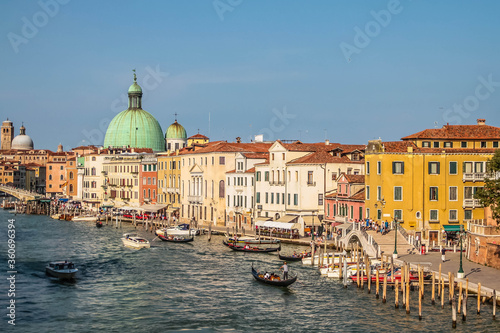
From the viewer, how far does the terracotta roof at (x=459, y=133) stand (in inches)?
2164

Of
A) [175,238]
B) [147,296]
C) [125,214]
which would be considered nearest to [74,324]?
[147,296]

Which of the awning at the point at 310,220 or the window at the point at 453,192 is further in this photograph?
the awning at the point at 310,220

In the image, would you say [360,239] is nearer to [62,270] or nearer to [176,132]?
[62,270]

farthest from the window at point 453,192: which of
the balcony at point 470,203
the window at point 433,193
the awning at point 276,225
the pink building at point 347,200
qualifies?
the awning at point 276,225

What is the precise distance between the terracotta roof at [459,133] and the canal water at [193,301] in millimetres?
12018

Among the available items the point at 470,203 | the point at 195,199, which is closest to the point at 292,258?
the point at 470,203

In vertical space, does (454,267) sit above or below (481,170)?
below

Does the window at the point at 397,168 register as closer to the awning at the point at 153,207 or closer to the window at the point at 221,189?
the window at the point at 221,189

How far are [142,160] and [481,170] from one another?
52145 mm

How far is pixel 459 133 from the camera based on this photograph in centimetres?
5528

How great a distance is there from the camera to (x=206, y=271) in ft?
155

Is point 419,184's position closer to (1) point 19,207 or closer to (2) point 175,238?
(2) point 175,238

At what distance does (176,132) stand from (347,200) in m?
62.6

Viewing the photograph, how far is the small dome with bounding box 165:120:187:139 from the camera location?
11719cm
